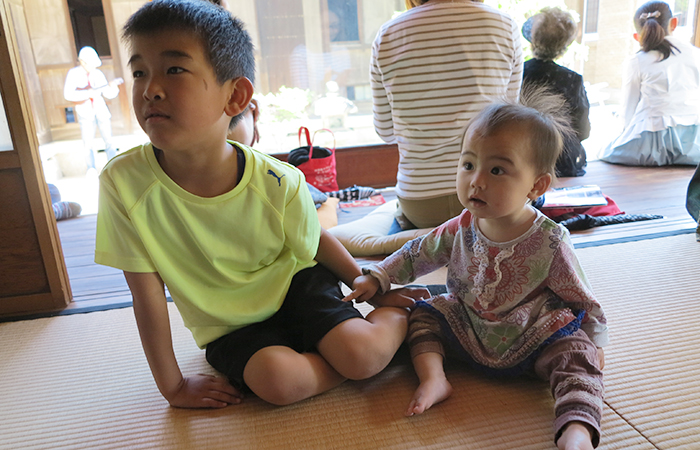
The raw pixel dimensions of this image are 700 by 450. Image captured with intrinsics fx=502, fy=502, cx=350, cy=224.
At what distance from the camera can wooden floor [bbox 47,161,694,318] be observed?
5.25ft

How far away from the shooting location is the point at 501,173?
87cm

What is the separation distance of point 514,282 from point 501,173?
204 mm

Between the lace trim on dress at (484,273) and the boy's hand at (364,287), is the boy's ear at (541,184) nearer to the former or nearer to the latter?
the lace trim on dress at (484,273)

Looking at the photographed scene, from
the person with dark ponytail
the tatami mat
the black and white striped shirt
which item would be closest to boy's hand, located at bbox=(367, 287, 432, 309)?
the tatami mat

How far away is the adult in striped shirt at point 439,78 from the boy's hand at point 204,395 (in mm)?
944

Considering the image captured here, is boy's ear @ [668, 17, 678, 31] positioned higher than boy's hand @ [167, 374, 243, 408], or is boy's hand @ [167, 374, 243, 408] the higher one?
boy's ear @ [668, 17, 678, 31]

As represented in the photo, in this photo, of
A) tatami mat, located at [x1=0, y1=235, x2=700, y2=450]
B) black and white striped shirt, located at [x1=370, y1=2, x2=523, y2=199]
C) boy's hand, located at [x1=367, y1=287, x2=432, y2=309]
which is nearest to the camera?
tatami mat, located at [x1=0, y1=235, x2=700, y2=450]

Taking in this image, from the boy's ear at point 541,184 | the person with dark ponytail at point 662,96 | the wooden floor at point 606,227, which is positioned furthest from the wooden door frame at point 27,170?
the person with dark ponytail at point 662,96

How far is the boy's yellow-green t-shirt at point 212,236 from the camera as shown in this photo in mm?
891

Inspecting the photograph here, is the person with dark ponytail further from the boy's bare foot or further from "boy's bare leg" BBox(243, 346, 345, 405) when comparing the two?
"boy's bare leg" BBox(243, 346, 345, 405)

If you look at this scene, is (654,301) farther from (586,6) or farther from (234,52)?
(586,6)

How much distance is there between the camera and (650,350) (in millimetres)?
1028

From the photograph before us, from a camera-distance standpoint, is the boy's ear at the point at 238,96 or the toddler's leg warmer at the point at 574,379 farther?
the boy's ear at the point at 238,96

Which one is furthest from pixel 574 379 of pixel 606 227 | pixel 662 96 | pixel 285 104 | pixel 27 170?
pixel 662 96
